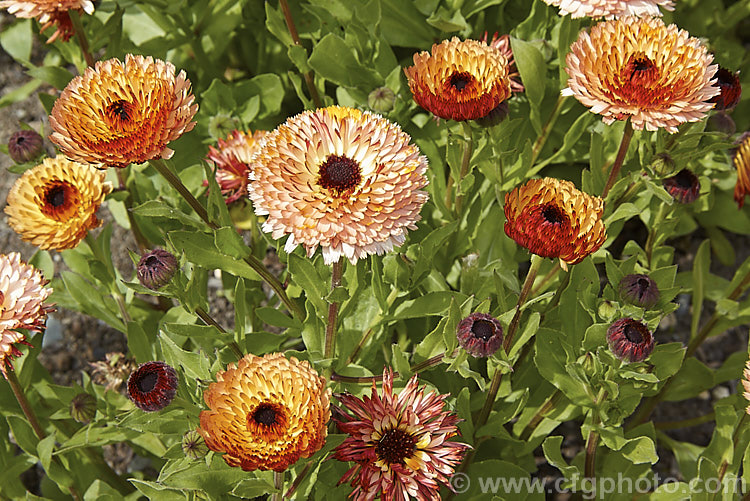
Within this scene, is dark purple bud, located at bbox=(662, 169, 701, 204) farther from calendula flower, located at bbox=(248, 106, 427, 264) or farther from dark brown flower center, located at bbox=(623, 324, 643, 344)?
calendula flower, located at bbox=(248, 106, 427, 264)

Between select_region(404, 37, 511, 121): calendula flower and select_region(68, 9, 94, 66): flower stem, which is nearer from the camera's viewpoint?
select_region(404, 37, 511, 121): calendula flower

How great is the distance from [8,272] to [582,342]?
1607 mm

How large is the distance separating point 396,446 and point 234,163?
1.17 m

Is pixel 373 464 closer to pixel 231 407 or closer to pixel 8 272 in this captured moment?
pixel 231 407

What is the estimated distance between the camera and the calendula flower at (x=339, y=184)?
1.57 m

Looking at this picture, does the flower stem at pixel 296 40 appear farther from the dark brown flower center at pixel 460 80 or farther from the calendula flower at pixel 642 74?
the calendula flower at pixel 642 74

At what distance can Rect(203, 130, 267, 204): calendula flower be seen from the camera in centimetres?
240

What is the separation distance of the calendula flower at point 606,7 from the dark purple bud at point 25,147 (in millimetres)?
1704

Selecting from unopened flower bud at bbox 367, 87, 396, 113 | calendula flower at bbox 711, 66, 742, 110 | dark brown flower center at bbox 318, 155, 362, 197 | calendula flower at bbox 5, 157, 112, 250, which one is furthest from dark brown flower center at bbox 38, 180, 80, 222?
calendula flower at bbox 711, 66, 742, 110

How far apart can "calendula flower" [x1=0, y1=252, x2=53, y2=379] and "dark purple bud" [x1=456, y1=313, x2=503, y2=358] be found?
3.62 feet

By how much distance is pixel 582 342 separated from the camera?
2.03 meters

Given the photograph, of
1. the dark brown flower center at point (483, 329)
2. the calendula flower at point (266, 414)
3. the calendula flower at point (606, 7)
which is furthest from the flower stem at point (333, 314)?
the calendula flower at point (606, 7)

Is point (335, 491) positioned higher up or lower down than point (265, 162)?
lower down

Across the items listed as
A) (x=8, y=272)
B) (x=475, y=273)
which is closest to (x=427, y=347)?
(x=475, y=273)
